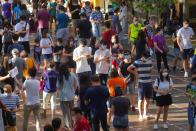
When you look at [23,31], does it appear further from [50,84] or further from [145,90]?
[145,90]

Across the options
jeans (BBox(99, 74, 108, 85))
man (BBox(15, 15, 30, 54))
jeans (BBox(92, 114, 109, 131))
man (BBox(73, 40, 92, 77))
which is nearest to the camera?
jeans (BBox(92, 114, 109, 131))

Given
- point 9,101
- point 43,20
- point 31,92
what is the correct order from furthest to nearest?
1. point 43,20
2. point 31,92
3. point 9,101

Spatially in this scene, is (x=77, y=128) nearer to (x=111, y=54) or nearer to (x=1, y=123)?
(x=1, y=123)

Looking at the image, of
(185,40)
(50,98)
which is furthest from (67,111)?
(185,40)

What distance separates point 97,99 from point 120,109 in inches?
25.1

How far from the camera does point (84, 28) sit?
24906 millimetres

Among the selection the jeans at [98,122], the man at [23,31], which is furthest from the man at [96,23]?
the jeans at [98,122]

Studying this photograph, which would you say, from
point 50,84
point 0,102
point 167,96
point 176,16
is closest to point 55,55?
point 50,84

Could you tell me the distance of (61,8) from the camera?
2648cm

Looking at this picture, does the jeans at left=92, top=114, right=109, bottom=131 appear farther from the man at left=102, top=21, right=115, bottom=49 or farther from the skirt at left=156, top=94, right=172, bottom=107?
the man at left=102, top=21, right=115, bottom=49

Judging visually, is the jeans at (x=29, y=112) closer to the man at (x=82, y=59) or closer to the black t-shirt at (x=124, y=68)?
the black t-shirt at (x=124, y=68)

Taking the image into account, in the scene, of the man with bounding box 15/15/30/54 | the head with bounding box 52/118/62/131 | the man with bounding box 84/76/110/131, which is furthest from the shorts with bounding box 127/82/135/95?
the man with bounding box 15/15/30/54

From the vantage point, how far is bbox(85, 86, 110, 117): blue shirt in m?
14.9

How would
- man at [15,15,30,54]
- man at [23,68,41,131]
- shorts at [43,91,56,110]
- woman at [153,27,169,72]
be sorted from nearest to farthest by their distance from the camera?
1. man at [23,68,41,131]
2. shorts at [43,91,56,110]
3. woman at [153,27,169,72]
4. man at [15,15,30,54]
